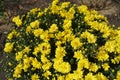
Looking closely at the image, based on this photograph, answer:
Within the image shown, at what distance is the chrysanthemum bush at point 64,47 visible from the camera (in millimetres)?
3842

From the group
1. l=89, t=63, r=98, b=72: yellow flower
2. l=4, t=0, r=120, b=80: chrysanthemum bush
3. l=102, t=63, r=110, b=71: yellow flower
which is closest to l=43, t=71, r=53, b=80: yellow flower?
l=4, t=0, r=120, b=80: chrysanthemum bush

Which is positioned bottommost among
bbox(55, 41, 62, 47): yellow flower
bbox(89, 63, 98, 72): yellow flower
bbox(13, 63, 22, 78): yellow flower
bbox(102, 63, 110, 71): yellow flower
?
bbox(13, 63, 22, 78): yellow flower

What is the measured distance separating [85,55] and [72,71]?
216mm

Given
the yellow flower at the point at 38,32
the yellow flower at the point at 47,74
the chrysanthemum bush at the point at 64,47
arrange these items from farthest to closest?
the yellow flower at the point at 38,32 → the yellow flower at the point at 47,74 → the chrysanthemum bush at the point at 64,47

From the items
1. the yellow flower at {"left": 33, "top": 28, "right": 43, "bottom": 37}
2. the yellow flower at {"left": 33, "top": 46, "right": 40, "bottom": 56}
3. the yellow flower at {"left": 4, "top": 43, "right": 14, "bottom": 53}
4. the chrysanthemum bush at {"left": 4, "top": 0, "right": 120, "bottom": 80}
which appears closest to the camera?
the chrysanthemum bush at {"left": 4, "top": 0, "right": 120, "bottom": 80}

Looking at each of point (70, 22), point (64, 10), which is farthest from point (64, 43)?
Result: point (64, 10)

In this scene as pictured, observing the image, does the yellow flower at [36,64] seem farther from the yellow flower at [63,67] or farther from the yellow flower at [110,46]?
the yellow flower at [110,46]

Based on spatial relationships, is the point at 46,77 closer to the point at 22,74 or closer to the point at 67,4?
the point at 22,74

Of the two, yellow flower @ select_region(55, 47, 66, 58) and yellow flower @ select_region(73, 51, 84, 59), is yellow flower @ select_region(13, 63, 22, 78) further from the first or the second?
yellow flower @ select_region(73, 51, 84, 59)

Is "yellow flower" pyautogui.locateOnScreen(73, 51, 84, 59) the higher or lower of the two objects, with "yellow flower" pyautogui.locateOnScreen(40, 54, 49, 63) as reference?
higher

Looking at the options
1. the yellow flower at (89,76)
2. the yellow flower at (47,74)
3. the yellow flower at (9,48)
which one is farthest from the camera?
the yellow flower at (9,48)

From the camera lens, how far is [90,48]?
12.8 feet

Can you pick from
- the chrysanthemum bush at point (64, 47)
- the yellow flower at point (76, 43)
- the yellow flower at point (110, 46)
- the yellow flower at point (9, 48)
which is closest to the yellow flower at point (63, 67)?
the chrysanthemum bush at point (64, 47)

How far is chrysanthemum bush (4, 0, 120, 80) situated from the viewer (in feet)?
12.6
